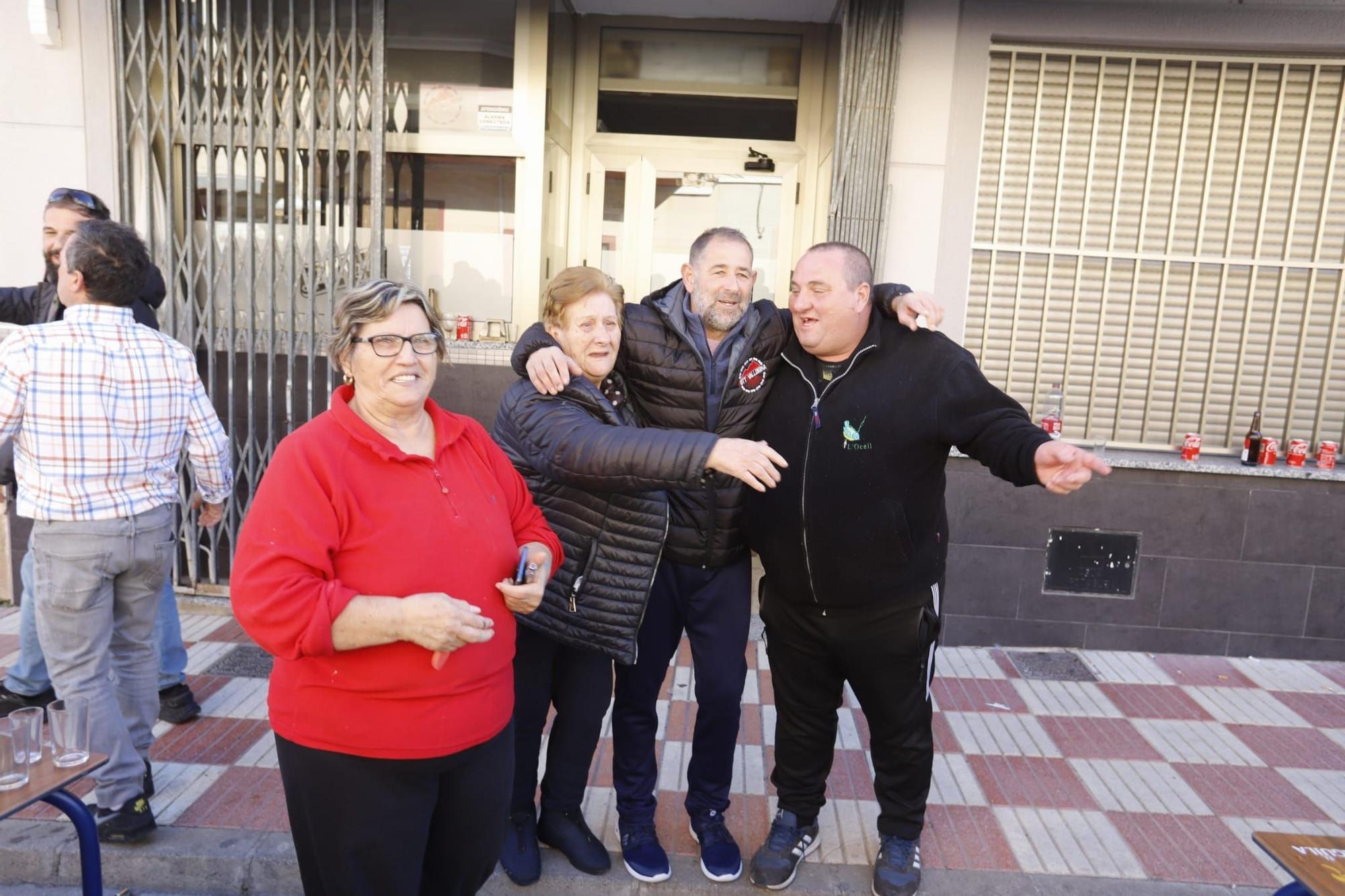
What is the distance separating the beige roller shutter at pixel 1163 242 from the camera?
4711 millimetres

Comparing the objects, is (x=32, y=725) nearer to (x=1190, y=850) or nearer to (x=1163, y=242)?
(x=1190, y=850)

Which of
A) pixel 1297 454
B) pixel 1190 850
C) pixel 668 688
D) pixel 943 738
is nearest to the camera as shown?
pixel 1190 850

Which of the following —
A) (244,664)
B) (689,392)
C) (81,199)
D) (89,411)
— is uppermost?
(81,199)

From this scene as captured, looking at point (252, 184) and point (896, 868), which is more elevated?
point (252, 184)

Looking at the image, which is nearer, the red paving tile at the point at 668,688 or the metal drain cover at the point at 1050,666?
the red paving tile at the point at 668,688

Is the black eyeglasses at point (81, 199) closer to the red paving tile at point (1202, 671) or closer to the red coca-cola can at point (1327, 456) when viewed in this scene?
the red paving tile at point (1202, 671)

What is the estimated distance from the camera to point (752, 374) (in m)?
2.71

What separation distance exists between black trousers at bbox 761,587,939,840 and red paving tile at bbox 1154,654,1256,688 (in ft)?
8.42

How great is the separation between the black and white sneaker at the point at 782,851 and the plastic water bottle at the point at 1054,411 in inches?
114

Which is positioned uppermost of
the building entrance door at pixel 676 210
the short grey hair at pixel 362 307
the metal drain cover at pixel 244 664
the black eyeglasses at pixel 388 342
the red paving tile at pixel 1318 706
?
the building entrance door at pixel 676 210

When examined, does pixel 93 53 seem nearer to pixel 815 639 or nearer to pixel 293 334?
pixel 293 334

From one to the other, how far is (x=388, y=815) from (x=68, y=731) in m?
0.92

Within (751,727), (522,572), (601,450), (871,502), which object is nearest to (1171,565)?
(751,727)

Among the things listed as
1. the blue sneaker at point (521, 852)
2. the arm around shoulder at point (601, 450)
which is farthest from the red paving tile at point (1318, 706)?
the arm around shoulder at point (601, 450)
